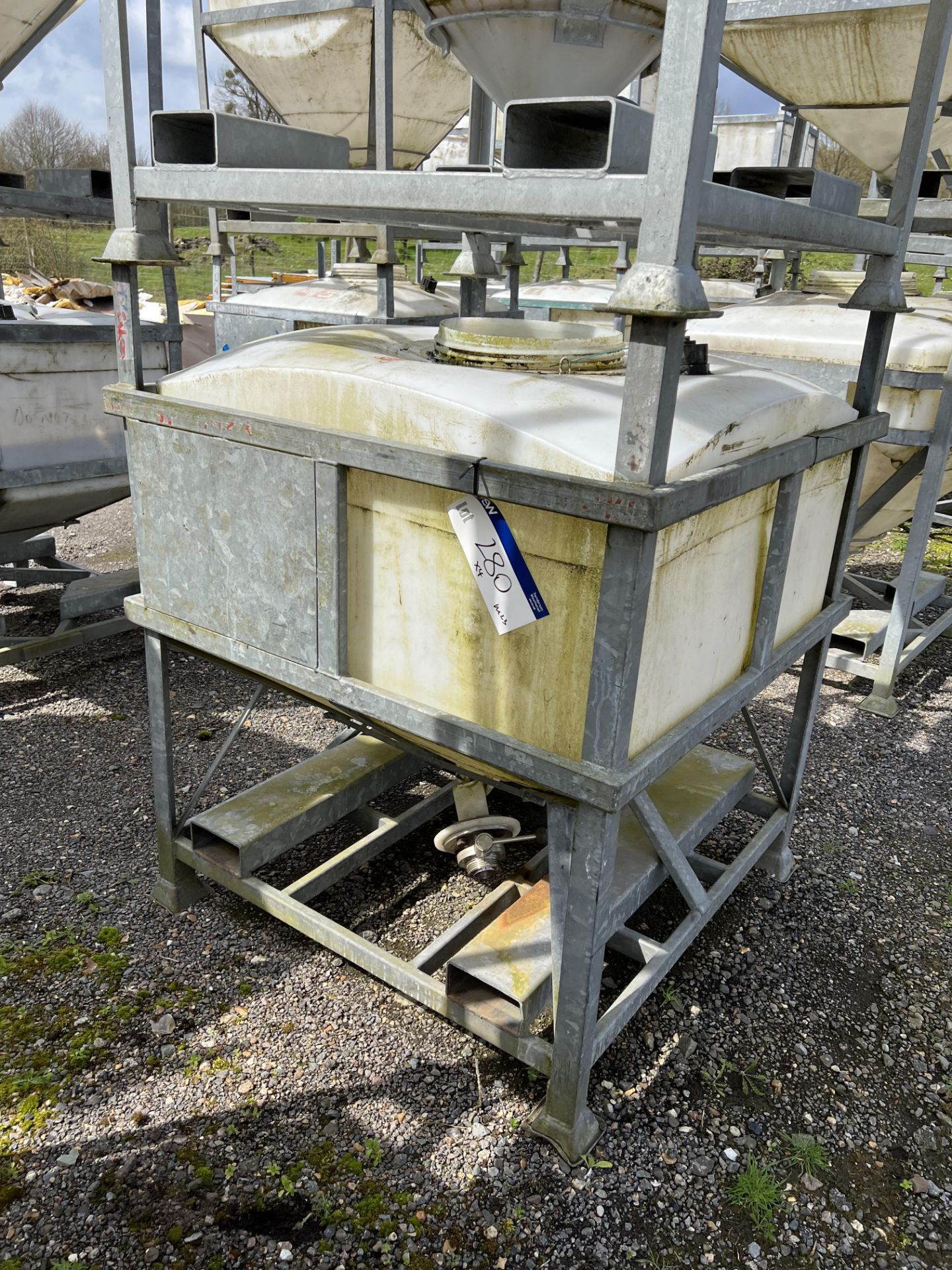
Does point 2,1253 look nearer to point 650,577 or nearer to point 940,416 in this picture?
point 650,577

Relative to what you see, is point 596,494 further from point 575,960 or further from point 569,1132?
point 569,1132

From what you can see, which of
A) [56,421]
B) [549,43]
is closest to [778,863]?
[549,43]

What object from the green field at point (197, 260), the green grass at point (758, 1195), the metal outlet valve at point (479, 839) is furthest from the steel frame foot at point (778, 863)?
the green field at point (197, 260)

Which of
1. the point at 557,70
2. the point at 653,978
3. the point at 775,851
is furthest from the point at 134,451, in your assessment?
the point at 775,851

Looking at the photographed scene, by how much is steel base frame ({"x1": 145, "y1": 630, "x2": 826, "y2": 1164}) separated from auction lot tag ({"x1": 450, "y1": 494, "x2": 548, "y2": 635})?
47 cm

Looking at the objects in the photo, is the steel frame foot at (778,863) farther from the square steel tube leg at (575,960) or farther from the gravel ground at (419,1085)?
the square steel tube leg at (575,960)

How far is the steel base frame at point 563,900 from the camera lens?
7.19 feet

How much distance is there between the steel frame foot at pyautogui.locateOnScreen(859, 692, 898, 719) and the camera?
208 inches

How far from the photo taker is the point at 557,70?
2.57 m

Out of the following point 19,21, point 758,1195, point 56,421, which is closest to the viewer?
point 758,1195

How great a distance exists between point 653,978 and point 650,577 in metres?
1.37

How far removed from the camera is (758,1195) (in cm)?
234

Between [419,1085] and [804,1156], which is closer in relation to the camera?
[804,1156]

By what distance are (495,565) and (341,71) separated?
6.54m
